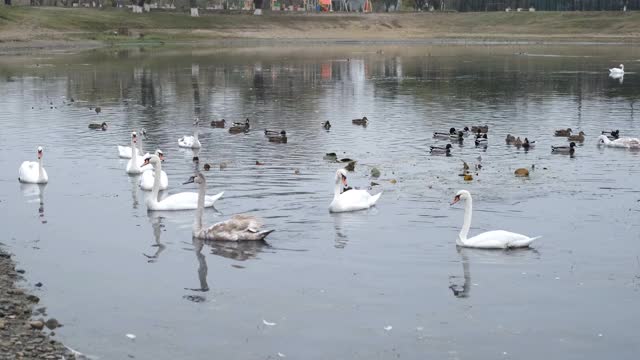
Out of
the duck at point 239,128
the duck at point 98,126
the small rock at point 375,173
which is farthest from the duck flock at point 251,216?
the duck at point 98,126

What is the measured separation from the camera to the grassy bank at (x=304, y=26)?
122812 mm

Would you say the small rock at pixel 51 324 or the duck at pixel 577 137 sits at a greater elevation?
the duck at pixel 577 137

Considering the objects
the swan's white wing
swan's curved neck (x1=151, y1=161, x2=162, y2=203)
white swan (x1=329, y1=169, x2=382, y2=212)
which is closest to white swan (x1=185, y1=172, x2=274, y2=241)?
white swan (x1=329, y1=169, x2=382, y2=212)

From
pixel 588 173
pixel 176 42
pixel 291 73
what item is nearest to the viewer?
pixel 588 173

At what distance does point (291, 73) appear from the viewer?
→ 79.6m

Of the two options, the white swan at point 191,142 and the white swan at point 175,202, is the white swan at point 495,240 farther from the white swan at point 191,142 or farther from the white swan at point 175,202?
the white swan at point 191,142

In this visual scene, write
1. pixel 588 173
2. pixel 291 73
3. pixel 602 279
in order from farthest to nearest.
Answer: pixel 291 73 → pixel 588 173 → pixel 602 279

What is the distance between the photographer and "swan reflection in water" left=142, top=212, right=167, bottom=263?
74.3 feet

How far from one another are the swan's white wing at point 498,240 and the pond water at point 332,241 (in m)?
0.17

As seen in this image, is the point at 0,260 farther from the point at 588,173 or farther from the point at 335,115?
the point at 335,115

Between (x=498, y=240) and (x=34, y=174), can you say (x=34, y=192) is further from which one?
(x=498, y=240)

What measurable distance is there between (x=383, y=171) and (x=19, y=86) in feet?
129

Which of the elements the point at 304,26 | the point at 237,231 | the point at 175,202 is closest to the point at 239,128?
the point at 175,202

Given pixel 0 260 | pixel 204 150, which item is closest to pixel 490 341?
pixel 0 260
